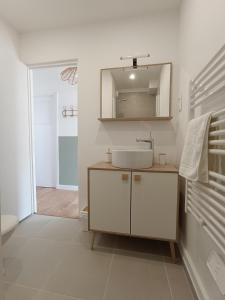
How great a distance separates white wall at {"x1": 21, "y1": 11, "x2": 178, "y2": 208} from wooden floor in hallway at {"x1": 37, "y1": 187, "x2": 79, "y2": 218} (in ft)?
1.62

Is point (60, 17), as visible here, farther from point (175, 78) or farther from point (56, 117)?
point (56, 117)

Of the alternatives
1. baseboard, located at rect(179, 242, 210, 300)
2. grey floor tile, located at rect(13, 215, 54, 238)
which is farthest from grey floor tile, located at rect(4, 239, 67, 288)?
baseboard, located at rect(179, 242, 210, 300)

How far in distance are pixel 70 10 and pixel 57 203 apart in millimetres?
2508

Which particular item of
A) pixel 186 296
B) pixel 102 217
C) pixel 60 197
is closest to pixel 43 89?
pixel 60 197

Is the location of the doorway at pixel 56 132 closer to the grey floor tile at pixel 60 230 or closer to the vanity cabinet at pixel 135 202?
the grey floor tile at pixel 60 230

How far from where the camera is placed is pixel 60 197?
3180 millimetres

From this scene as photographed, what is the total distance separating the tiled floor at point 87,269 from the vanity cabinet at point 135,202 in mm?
205

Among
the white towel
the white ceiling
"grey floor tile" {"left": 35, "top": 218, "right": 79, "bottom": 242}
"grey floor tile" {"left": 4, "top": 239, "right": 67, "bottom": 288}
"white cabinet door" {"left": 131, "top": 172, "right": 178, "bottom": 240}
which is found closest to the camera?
the white towel

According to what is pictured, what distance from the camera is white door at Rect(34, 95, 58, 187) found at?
3664mm

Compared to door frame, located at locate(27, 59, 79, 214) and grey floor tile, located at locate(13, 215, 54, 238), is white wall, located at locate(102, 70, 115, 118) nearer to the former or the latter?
door frame, located at locate(27, 59, 79, 214)

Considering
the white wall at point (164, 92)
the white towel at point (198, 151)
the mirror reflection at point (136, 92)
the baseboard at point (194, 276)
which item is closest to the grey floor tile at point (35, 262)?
the baseboard at point (194, 276)

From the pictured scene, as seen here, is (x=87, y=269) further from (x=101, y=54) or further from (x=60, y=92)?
(x=60, y=92)

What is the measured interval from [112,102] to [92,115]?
0.93 feet

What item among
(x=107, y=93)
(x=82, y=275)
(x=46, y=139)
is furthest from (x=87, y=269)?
(x=46, y=139)
